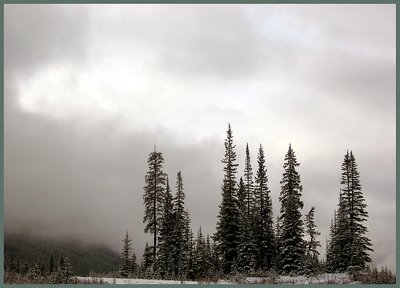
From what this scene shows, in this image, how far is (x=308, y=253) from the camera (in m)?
50.6

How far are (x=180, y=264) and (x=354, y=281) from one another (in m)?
20.0

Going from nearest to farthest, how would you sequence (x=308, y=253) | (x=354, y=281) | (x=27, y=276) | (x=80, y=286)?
(x=80, y=286) → (x=27, y=276) → (x=354, y=281) → (x=308, y=253)

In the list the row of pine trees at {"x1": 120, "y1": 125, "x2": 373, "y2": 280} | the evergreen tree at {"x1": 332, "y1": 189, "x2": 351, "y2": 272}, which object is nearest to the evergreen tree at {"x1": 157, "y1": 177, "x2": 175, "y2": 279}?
the row of pine trees at {"x1": 120, "y1": 125, "x2": 373, "y2": 280}

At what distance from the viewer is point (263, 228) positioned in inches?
2179

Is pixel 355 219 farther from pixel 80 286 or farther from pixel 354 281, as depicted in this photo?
pixel 80 286

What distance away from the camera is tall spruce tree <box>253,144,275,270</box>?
53.6 metres

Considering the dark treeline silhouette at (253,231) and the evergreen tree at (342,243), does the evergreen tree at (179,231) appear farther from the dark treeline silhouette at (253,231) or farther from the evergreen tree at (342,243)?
the evergreen tree at (342,243)

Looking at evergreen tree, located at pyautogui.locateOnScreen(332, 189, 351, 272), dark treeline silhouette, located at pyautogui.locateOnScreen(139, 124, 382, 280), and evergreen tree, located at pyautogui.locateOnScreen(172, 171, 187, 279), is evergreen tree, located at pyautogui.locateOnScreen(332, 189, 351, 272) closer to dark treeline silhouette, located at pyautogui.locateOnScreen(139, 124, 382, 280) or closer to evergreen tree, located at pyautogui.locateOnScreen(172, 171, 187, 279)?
dark treeline silhouette, located at pyautogui.locateOnScreen(139, 124, 382, 280)

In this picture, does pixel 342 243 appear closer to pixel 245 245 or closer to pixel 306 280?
pixel 245 245

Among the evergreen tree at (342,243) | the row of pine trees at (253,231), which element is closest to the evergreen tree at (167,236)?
the row of pine trees at (253,231)

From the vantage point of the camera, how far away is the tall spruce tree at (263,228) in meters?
53.6

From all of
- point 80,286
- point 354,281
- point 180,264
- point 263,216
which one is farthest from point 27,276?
point 263,216

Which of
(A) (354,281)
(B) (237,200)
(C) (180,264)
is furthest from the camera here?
(B) (237,200)

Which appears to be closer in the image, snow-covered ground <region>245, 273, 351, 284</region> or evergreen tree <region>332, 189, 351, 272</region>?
snow-covered ground <region>245, 273, 351, 284</region>
